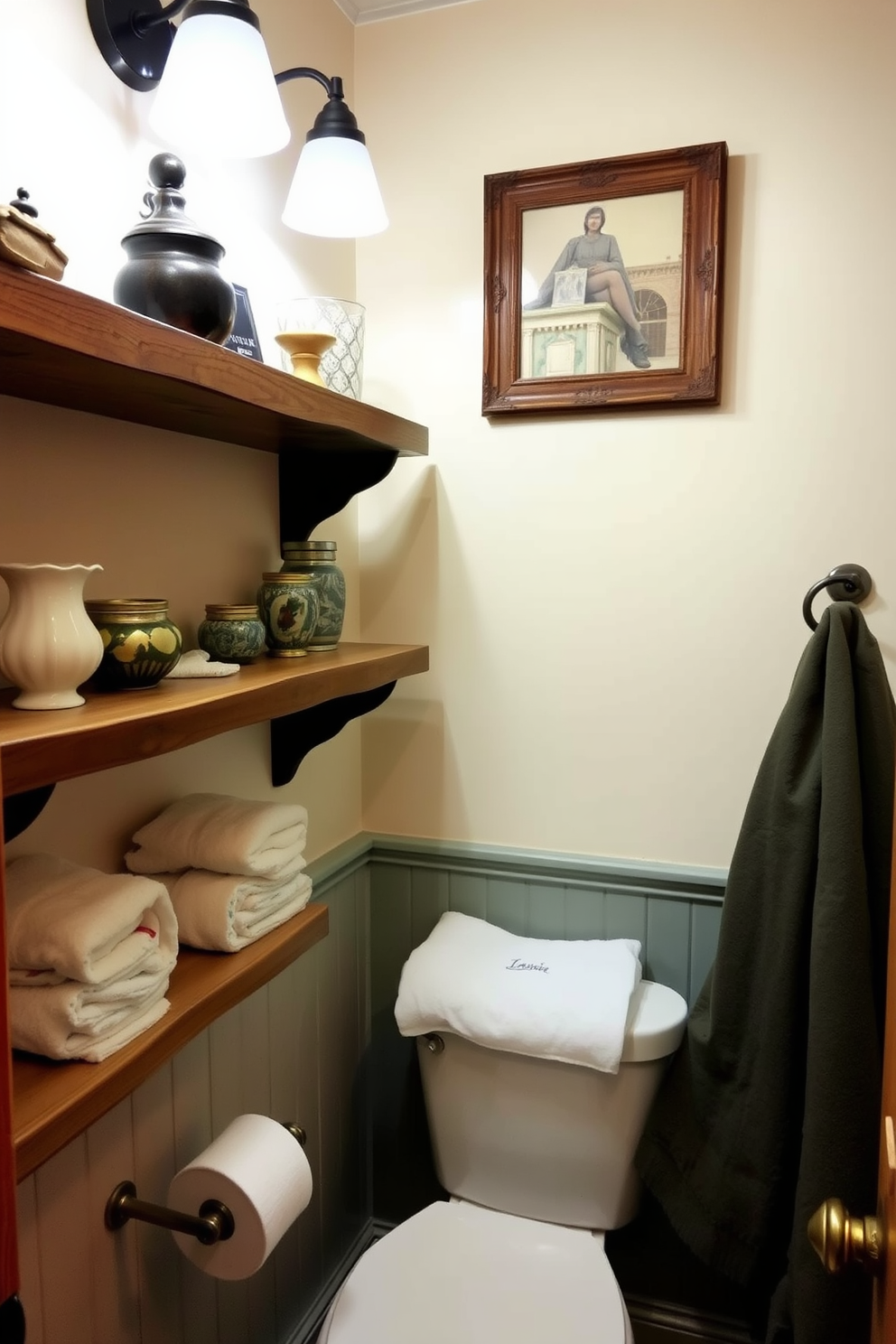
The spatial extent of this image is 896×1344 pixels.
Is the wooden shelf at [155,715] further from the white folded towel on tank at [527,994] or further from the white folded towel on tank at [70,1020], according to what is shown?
the white folded towel on tank at [527,994]

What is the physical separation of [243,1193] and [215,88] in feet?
3.94

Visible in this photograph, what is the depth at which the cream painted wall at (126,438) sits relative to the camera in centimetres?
91

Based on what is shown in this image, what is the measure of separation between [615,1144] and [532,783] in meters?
0.56

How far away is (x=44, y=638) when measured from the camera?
796mm

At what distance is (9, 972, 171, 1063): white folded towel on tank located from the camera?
82cm

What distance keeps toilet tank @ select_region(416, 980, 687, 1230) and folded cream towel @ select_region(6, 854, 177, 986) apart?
0.65 metres

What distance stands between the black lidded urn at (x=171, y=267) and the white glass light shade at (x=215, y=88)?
0.23 ft

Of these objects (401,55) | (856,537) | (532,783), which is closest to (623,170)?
(401,55)

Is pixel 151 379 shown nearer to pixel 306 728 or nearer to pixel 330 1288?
pixel 306 728

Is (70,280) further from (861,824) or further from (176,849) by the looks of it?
(861,824)

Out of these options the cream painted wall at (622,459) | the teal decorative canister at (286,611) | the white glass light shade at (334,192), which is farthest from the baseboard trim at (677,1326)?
the white glass light shade at (334,192)

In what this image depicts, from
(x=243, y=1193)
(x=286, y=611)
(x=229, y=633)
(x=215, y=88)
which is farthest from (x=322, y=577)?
(x=243, y=1193)

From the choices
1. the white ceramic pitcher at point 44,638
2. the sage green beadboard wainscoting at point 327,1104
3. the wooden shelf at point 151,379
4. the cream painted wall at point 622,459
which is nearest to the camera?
the wooden shelf at point 151,379

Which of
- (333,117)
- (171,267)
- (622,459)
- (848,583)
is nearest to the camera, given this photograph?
(171,267)
